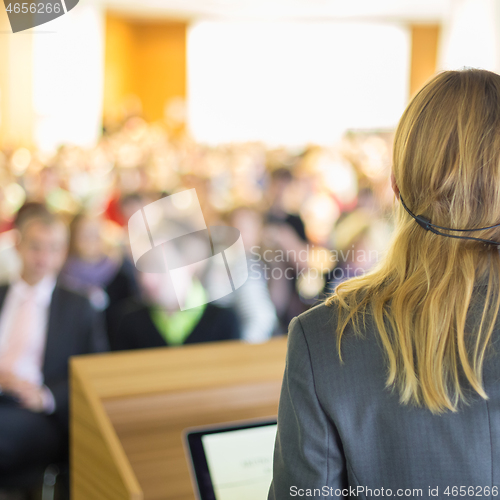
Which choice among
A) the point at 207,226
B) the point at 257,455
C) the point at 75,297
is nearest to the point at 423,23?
the point at 207,226

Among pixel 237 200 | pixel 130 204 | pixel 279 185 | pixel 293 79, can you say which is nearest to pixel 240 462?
pixel 130 204

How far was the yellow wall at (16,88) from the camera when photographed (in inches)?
254

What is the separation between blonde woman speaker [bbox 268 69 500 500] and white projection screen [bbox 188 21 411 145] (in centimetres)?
1001

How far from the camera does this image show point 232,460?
0.81 m

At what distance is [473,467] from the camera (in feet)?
1.65

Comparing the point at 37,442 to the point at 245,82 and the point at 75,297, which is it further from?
the point at 245,82

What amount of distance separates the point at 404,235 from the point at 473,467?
23 cm

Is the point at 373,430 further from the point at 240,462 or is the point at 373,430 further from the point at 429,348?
the point at 240,462

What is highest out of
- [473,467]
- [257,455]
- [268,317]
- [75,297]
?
[473,467]

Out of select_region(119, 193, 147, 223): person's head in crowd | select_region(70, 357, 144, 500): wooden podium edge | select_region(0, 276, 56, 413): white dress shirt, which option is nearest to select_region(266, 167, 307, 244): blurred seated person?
select_region(119, 193, 147, 223): person's head in crowd

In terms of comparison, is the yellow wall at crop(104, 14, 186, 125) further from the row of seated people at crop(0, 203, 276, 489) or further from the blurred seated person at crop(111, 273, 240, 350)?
the blurred seated person at crop(111, 273, 240, 350)

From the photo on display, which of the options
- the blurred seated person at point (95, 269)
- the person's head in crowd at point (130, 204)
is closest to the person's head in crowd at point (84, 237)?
the blurred seated person at point (95, 269)

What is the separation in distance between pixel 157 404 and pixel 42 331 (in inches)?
41.7

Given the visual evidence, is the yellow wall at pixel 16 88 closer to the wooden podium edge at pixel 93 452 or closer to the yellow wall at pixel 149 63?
the yellow wall at pixel 149 63
